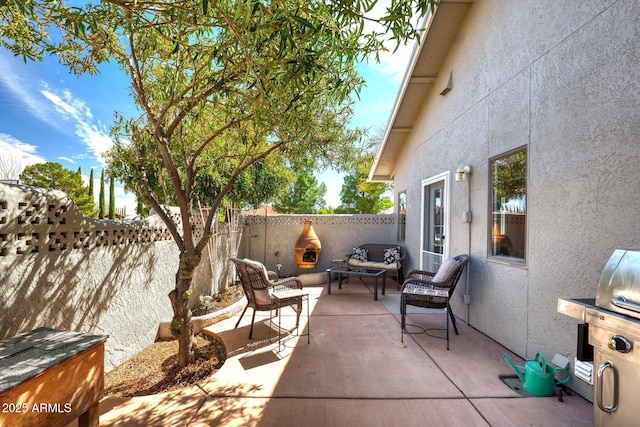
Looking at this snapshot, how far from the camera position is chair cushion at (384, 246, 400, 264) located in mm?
7870

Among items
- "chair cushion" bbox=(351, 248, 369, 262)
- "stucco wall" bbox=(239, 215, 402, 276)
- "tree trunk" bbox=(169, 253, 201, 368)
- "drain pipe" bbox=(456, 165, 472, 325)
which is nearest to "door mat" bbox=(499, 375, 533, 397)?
"drain pipe" bbox=(456, 165, 472, 325)

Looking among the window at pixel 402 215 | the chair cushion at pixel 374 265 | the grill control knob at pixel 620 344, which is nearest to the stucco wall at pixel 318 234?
the window at pixel 402 215

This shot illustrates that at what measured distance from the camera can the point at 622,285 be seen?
72.0 inches

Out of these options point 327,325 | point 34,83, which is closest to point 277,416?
point 327,325

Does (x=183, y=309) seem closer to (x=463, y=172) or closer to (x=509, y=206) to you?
(x=509, y=206)

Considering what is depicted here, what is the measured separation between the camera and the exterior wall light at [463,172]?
4.79 metres

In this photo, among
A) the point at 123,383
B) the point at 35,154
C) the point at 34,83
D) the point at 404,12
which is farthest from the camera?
the point at 35,154

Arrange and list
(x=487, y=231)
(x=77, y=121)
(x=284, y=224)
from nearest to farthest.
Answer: (x=487, y=231)
(x=284, y=224)
(x=77, y=121)

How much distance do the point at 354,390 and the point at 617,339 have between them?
2.08 metres

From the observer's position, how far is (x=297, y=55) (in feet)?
7.22

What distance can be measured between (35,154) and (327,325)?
2347 cm

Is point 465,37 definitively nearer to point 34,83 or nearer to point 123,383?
point 123,383

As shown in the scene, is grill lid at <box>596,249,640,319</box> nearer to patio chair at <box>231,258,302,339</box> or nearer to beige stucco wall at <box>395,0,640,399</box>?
beige stucco wall at <box>395,0,640,399</box>

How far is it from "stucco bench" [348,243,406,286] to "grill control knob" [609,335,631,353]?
5.58 m
